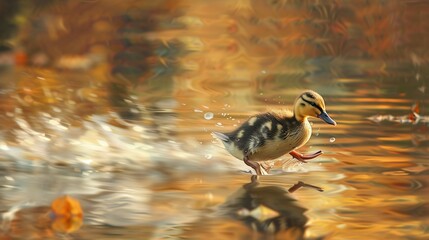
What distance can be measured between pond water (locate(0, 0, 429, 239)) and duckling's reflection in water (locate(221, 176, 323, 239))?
1cm

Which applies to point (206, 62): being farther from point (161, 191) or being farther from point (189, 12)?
point (161, 191)

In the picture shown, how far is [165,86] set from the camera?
9.49 meters

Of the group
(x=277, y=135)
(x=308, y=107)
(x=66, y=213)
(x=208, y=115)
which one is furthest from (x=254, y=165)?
(x=208, y=115)

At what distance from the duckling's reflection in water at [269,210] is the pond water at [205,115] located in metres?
0.01

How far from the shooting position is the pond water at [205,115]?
4641mm

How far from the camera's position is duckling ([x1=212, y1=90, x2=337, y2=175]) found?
574 centimetres

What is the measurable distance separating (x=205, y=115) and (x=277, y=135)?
5.91ft

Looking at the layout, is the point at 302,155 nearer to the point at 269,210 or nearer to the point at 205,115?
the point at 269,210

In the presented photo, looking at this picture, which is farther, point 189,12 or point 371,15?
point 189,12

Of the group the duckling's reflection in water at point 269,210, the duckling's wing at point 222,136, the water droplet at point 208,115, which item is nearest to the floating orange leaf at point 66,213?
the duckling's reflection in water at point 269,210

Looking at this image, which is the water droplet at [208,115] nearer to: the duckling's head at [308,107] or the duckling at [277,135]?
the duckling at [277,135]

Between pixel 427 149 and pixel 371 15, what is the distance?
770 centimetres

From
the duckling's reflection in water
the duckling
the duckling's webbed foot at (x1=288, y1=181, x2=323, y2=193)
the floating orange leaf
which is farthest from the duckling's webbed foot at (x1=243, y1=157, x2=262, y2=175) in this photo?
the floating orange leaf

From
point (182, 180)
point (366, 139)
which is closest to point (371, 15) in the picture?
point (366, 139)
